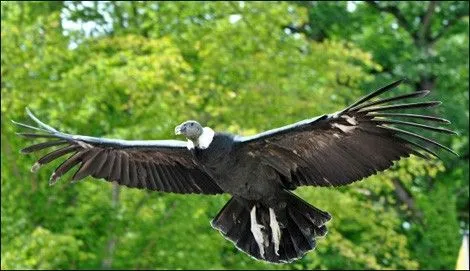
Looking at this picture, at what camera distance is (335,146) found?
930 cm

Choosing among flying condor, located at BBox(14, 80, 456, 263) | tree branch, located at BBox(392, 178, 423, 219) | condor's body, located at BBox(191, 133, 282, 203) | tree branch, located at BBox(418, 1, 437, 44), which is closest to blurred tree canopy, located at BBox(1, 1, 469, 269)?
tree branch, located at BBox(392, 178, 423, 219)

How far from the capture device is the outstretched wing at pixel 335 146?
9086 mm

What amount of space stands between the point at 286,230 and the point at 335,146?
0.66 m

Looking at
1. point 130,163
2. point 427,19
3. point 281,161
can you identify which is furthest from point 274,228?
point 427,19

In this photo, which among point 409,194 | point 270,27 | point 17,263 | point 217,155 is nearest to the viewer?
point 217,155

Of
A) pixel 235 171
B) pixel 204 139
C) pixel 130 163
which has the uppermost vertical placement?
pixel 204 139

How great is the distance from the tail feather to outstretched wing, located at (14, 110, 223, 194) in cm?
55

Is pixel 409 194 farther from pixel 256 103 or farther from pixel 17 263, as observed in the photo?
pixel 17 263

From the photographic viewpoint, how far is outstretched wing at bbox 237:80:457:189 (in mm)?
9086

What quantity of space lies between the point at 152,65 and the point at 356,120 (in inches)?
442

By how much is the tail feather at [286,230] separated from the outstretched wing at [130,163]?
55 cm

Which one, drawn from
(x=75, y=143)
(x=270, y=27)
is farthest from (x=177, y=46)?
(x=75, y=143)

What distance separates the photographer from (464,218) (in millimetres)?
30734

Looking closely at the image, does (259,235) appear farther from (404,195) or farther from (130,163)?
(404,195)
